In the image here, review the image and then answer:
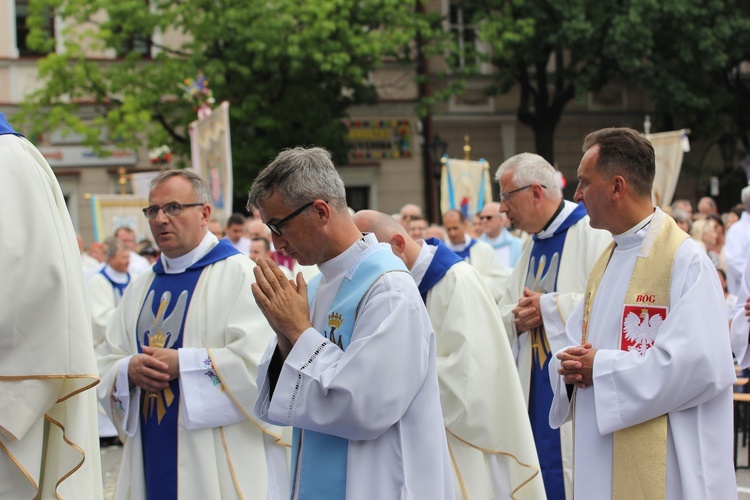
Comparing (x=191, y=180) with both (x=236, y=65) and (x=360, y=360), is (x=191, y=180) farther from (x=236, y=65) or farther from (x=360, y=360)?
(x=236, y=65)

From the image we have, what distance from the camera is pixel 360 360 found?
9.71 feet

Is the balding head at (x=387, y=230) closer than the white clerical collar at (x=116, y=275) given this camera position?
Yes

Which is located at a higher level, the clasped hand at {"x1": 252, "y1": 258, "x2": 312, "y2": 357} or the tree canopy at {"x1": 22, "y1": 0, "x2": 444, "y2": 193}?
the tree canopy at {"x1": 22, "y1": 0, "x2": 444, "y2": 193}

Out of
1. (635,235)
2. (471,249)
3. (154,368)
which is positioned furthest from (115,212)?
(635,235)

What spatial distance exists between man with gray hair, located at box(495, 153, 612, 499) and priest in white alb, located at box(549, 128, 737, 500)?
5.17 feet

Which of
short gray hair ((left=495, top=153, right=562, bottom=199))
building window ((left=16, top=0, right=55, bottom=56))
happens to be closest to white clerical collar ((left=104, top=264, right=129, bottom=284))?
short gray hair ((left=495, top=153, right=562, bottom=199))

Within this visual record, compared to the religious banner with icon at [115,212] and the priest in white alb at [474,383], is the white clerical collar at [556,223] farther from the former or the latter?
the religious banner with icon at [115,212]

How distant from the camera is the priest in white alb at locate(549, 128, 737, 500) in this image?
11.3 feet

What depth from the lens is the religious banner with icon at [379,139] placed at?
23.4m

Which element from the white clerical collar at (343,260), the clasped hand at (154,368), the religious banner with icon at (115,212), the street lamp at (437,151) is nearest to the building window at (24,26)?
the religious banner with icon at (115,212)

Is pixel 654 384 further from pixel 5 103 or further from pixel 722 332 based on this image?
pixel 5 103

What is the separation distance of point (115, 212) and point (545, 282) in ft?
34.8

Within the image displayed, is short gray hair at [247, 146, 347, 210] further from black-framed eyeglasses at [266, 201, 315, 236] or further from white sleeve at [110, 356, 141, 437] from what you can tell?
white sleeve at [110, 356, 141, 437]

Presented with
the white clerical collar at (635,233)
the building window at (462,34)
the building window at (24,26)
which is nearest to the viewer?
the white clerical collar at (635,233)
